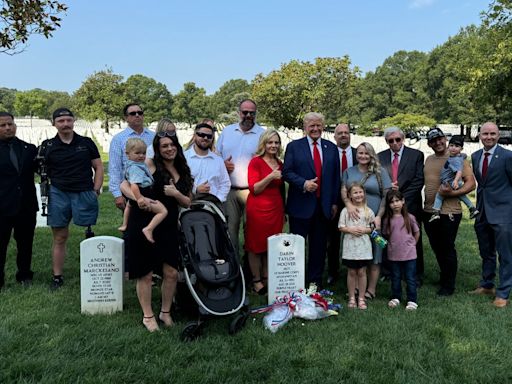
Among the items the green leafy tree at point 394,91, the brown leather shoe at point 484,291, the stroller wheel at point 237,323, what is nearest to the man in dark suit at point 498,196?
the brown leather shoe at point 484,291

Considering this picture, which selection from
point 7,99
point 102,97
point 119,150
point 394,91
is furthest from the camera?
point 7,99

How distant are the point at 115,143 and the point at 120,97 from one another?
165 ft

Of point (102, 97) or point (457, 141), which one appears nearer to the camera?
point (457, 141)

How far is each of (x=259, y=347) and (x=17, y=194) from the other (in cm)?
339

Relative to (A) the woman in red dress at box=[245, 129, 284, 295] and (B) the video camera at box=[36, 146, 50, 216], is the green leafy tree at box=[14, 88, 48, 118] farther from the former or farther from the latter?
(A) the woman in red dress at box=[245, 129, 284, 295]

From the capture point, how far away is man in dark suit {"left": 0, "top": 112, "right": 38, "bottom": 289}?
5.21m

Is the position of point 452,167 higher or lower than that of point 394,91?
lower

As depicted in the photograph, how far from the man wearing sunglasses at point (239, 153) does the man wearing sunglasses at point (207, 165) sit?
1.39ft

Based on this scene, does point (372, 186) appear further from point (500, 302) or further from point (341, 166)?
point (500, 302)

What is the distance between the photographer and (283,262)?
5.05 m

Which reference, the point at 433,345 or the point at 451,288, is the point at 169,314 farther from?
the point at 451,288

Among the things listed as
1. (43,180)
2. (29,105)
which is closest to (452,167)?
(43,180)

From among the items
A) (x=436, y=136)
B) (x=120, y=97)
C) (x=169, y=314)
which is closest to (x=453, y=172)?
(x=436, y=136)

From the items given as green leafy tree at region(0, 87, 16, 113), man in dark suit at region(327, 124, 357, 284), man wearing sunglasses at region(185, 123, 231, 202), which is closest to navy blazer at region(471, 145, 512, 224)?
man in dark suit at region(327, 124, 357, 284)
